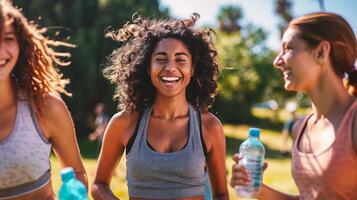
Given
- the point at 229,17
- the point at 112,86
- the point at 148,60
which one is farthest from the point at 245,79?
the point at 148,60

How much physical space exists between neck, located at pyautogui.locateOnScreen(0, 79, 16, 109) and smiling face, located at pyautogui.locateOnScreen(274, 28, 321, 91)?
1526 mm

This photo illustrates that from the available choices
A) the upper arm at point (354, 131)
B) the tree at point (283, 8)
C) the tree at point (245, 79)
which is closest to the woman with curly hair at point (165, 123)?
the upper arm at point (354, 131)

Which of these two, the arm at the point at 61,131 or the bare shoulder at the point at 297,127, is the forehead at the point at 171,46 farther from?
the bare shoulder at the point at 297,127

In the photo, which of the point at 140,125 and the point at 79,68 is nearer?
the point at 140,125

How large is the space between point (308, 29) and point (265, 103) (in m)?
40.7

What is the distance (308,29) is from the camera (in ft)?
9.57

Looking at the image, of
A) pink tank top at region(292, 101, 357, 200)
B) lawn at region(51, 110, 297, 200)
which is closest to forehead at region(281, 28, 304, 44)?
pink tank top at region(292, 101, 357, 200)

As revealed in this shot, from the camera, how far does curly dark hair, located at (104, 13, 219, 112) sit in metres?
3.86

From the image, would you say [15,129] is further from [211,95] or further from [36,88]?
[211,95]

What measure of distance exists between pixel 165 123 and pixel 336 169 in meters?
1.35

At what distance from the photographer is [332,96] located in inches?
115

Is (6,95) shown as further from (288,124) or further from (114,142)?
(288,124)

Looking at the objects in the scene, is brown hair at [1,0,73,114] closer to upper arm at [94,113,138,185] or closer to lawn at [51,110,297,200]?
upper arm at [94,113,138,185]

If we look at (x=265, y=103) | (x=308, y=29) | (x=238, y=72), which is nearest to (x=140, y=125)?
(x=308, y=29)
